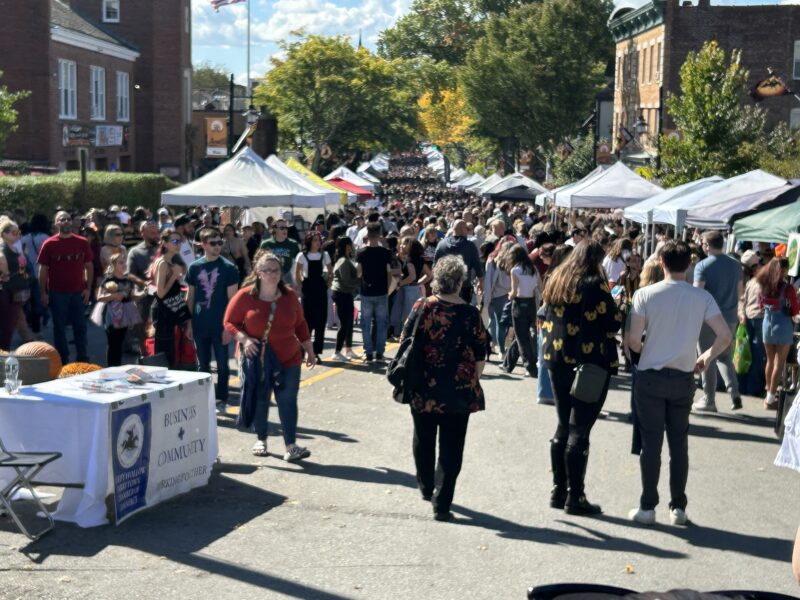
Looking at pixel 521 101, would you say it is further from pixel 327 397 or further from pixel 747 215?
pixel 327 397

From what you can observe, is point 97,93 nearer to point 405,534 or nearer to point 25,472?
point 25,472

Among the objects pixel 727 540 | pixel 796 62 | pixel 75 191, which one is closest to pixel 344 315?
pixel 727 540

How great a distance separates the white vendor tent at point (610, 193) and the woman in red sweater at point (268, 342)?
1593cm

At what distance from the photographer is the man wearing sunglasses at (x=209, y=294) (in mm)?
12008

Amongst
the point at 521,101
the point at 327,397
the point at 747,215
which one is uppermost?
the point at 521,101

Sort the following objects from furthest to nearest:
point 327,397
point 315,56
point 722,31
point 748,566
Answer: point 315,56
point 722,31
point 327,397
point 748,566

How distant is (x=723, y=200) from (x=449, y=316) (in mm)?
10855

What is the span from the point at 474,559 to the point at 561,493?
1444 millimetres

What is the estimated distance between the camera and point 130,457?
8375 millimetres

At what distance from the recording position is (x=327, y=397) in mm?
13570

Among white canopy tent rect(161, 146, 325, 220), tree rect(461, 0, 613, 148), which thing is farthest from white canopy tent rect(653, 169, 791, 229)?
tree rect(461, 0, 613, 148)

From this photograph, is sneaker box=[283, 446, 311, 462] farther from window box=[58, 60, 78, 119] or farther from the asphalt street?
window box=[58, 60, 78, 119]

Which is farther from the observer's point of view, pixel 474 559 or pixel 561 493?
pixel 561 493

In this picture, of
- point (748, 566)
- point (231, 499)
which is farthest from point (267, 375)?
point (748, 566)
